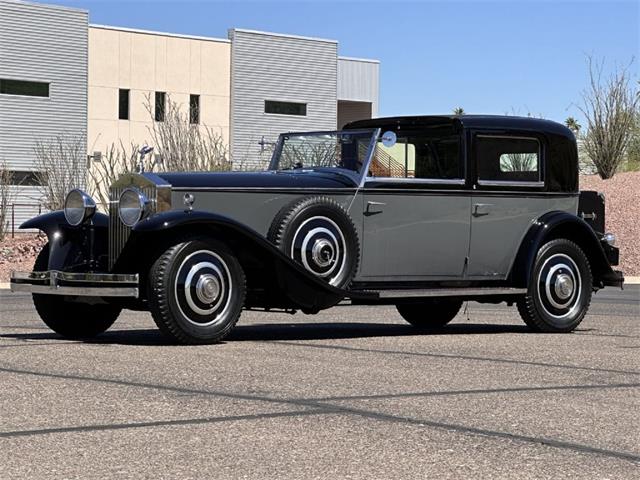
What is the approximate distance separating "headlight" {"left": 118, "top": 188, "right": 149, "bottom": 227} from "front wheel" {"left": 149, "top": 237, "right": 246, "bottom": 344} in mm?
530

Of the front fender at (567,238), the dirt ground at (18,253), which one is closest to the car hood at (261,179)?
the front fender at (567,238)

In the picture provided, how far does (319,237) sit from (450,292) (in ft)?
4.78

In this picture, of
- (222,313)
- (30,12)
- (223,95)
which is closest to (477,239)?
(222,313)

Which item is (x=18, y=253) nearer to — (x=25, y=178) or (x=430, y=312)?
(x=430, y=312)

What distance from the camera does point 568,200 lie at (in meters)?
12.8

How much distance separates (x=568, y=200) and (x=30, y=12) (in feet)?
129

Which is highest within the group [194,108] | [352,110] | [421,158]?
[352,110]

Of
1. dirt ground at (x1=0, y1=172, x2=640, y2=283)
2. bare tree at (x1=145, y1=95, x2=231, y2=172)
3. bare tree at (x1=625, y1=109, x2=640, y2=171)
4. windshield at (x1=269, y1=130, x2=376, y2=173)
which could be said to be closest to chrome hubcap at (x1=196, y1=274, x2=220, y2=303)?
windshield at (x1=269, y1=130, x2=376, y2=173)

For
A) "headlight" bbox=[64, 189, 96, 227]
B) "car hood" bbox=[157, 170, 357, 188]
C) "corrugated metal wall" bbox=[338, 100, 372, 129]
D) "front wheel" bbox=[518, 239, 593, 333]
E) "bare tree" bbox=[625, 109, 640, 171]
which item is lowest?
"front wheel" bbox=[518, 239, 593, 333]

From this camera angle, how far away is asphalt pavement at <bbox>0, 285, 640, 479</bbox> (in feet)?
18.2

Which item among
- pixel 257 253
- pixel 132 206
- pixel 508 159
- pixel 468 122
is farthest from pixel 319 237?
pixel 508 159

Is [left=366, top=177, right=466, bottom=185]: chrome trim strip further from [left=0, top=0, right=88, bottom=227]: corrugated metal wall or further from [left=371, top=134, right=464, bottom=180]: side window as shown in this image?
[left=0, top=0, right=88, bottom=227]: corrugated metal wall

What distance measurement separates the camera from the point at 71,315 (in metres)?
11.2

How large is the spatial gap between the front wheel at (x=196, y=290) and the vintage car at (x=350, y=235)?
0.04 feet
